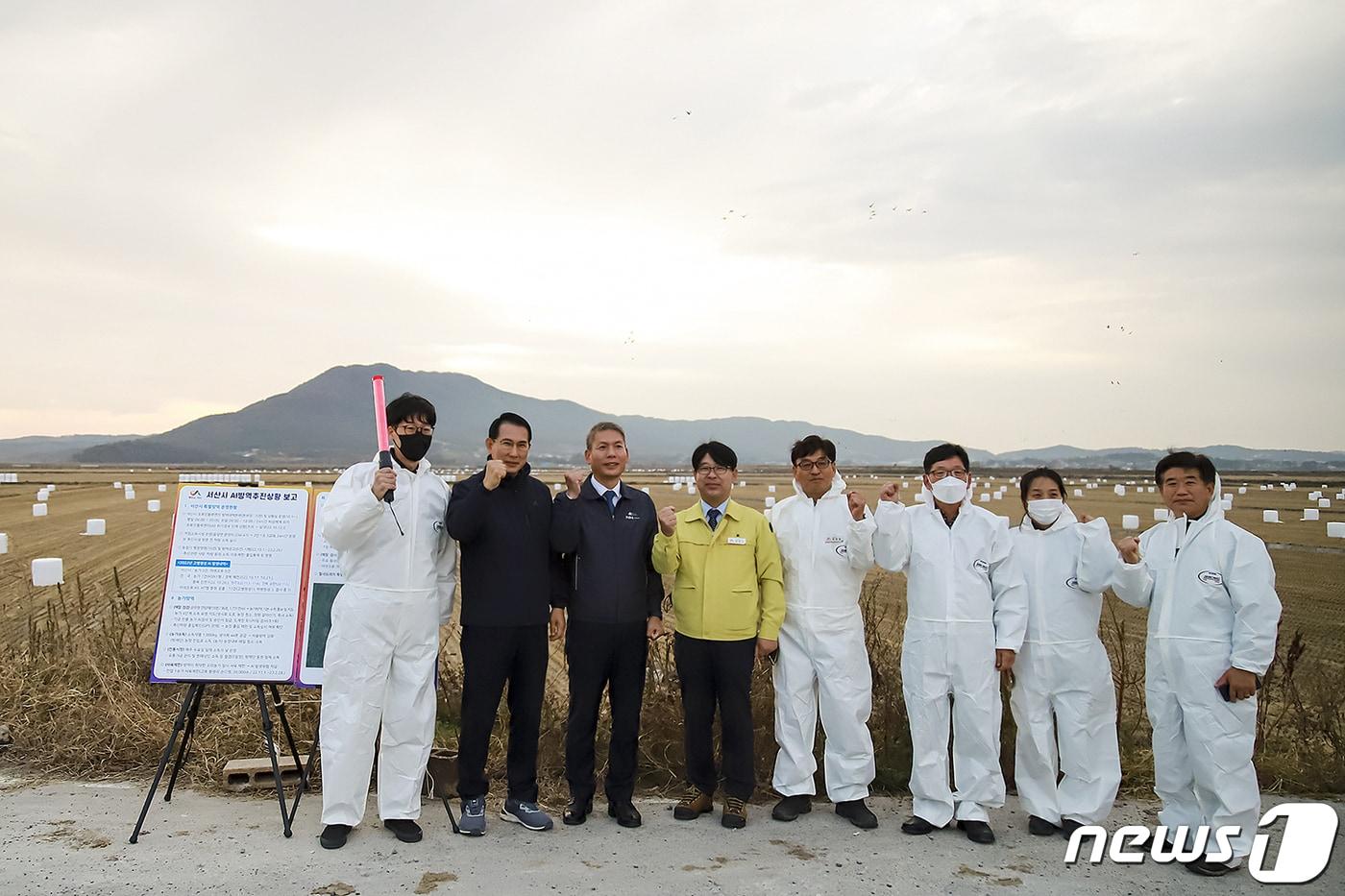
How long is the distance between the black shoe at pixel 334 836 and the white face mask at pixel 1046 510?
13.5 feet

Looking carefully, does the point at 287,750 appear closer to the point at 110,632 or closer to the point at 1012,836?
the point at 110,632

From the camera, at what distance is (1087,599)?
4.90m

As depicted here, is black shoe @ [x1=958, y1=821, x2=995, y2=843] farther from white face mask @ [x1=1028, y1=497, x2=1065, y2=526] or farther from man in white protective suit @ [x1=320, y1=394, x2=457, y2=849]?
man in white protective suit @ [x1=320, y1=394, x2=457, y2=849]

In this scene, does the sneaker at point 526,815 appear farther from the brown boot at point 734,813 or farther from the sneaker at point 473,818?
the brown boot at point 734,813

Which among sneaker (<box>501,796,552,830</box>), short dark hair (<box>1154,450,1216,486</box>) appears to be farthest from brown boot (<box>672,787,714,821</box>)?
short dark hair (<box>1154,450,1216,486</box>)

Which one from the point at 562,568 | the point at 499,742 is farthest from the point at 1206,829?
the point at 499,742

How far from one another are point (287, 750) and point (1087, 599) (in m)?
5.04

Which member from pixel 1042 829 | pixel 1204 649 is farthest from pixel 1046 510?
pixel 1042 829

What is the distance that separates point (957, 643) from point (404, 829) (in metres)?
3.10

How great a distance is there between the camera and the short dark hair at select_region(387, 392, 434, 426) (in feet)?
15.6

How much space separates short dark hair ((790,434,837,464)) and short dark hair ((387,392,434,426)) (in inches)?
81.2

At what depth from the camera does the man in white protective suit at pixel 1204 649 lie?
4320 mm

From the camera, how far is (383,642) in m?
4.59

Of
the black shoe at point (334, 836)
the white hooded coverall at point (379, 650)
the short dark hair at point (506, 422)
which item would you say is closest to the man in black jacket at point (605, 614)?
the short dark hair at point (506, 422)
